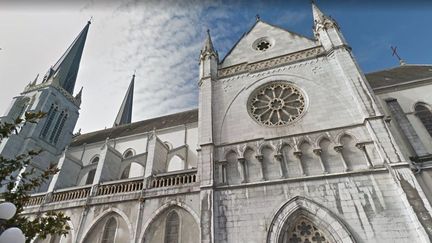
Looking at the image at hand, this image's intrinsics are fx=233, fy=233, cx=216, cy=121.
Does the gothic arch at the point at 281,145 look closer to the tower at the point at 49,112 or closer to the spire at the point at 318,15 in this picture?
the spire at the point at 318,15

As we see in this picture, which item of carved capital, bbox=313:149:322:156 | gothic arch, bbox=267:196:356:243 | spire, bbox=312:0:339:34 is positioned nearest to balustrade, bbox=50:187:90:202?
gothic arch, bbox=267:196:356:243

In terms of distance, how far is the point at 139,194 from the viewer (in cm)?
1052

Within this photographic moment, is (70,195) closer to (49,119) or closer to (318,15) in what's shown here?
(49,119)

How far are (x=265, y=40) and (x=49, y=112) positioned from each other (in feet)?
69.3

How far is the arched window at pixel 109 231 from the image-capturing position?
1015cm

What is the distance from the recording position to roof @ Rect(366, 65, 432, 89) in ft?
46.1

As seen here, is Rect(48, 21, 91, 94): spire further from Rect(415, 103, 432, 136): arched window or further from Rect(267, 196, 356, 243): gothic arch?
Rect(415, 103, 432, 136): arched window

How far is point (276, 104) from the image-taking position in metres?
11.5

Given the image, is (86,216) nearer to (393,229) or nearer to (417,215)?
(393,229)

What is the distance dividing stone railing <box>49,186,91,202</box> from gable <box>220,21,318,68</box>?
9.95 m

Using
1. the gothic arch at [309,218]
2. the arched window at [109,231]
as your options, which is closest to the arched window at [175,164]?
the arched window at [109,231]

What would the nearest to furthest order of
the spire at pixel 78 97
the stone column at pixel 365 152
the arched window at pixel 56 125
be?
the stone column at pixel 365 152, the arched window at pixel 56 125, the spire at pixel 78 97

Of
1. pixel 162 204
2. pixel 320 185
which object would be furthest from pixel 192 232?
pixel 320 185

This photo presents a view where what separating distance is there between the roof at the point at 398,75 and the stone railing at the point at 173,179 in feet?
40.2
